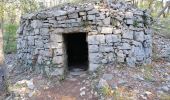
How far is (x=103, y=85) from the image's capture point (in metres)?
6.09

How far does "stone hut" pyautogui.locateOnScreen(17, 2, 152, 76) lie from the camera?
686 centimetres

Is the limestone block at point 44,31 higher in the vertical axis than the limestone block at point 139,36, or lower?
higher

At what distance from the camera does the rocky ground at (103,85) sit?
19.6 ft

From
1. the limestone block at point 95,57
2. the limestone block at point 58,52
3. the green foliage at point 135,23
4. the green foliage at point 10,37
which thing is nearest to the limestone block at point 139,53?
the green foliage at point 135,23

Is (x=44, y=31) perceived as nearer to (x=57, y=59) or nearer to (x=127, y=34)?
(x=57, y=59)

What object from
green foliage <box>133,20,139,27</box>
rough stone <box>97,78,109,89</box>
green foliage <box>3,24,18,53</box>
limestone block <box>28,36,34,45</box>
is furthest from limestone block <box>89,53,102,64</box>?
green foliage <box>3,24,18,53</box>

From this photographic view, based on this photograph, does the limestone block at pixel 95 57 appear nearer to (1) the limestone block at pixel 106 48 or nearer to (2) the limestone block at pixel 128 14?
(1) the limestone block at pixel 106 48

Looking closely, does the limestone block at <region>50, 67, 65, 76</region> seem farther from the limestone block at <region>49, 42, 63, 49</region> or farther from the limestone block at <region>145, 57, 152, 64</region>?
the limestone block at <region>145, 57, 152, 64</region>

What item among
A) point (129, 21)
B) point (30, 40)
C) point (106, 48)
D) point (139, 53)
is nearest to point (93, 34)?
point (106, 48)

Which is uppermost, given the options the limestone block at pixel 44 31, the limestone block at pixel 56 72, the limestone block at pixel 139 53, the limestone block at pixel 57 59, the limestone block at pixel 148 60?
the limestone block at pixel 44 31

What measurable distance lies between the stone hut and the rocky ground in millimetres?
259

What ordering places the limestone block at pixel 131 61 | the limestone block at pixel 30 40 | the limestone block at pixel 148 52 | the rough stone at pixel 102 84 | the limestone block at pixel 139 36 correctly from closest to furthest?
the rough stone at pixel 102 84 → the limestone block at pixel 131 61 → the limestone block at pixel 139 36 → the limestone block at pixel 148 52 → the limestone block at pixel 30 40

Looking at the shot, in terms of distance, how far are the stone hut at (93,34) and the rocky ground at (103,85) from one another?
26 centimetres

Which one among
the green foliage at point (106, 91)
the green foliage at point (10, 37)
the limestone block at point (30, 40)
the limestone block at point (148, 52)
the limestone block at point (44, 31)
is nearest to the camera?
the green foliage at point (106, 91)
